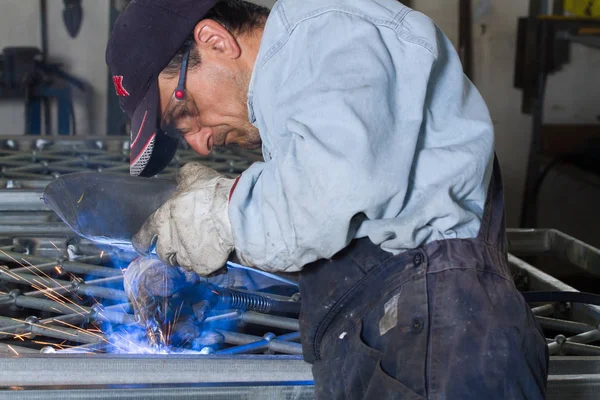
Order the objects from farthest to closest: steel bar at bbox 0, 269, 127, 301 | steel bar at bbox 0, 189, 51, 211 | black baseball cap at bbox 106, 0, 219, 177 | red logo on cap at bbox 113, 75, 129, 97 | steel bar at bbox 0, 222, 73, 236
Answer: steel bar at bbox 0, 189, 51, 211
steel bar at bbox 0, 222, 73, 236
steel bar at bbox 0, 269, 127, 301
red logo on cap at bbox 113, 75, 129, 97
black baseball cap at bbox 106, 0, 219, 177

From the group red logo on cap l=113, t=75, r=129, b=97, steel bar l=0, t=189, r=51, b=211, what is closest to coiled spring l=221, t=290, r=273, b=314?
red logo on cap l=113, t=75, r=129, b=97

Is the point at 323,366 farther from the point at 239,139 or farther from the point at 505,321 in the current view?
the point at 239,139

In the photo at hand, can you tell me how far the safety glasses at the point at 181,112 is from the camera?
1558 millimetres

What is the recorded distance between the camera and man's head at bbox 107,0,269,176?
1.51 metres

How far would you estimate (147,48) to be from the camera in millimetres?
1521

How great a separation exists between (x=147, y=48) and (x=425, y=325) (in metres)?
0.81

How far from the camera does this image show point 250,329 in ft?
6.77

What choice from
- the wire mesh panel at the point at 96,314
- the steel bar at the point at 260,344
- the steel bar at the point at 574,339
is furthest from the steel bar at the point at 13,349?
the steel bar at the point at 574,339

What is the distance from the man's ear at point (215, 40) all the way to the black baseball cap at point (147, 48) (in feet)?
0.06

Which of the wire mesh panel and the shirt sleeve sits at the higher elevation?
the shirt sleeve

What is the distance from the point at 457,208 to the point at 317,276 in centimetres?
33

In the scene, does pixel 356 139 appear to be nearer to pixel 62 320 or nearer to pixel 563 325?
pixel 62 320

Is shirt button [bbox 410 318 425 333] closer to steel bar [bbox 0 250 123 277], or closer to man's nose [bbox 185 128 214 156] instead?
man's nose [bbox 185 128 214 156]

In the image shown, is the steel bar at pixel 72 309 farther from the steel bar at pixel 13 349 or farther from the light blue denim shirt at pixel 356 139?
the light blue denim shirt at pixel 356 139
